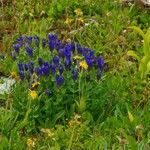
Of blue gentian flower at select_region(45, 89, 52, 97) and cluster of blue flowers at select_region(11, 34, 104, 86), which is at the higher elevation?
cluster of blue flowers at select_region(11, 34, 104, 86)

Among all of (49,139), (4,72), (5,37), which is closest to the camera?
(49,139)

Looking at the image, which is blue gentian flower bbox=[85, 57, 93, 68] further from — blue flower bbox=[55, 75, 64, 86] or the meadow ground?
blue flower bbox=[55, 75, 64, 86]

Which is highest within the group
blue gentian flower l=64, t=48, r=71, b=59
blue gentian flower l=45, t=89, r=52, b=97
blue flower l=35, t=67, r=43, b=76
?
blue gentian flower l=64, t=48, r=71, b=59

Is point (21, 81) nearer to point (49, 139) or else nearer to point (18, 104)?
point (18, 104)

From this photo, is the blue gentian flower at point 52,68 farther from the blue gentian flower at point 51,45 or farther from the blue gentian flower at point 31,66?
the blue gentian flower at point 51,45

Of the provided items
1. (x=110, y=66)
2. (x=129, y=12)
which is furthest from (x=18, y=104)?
(x=129, y=12)

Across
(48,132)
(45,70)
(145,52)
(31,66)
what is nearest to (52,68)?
(45,70)

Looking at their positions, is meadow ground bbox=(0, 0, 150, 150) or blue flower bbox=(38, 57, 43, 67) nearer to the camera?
meadow ground bbox=(0, 0, 150, 150)

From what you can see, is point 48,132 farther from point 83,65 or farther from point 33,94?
point 83,65

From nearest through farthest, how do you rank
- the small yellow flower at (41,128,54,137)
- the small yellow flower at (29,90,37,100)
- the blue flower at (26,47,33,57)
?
1. the small yellow flower at (41,128,54,137)
2. the small yellow flower at (29,90,37,100)
3. the blue flower at (26,47,33,57)

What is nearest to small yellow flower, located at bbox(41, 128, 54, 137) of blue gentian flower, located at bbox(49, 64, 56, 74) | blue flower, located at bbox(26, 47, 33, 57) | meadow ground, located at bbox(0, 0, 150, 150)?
meadow ground, located at bbox(0, 0, 150, 150)

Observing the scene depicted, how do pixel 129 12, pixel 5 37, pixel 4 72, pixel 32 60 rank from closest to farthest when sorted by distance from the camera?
pixel 32 60 → pixel 4 72 → pixel 5 37 → pixel 129 12
